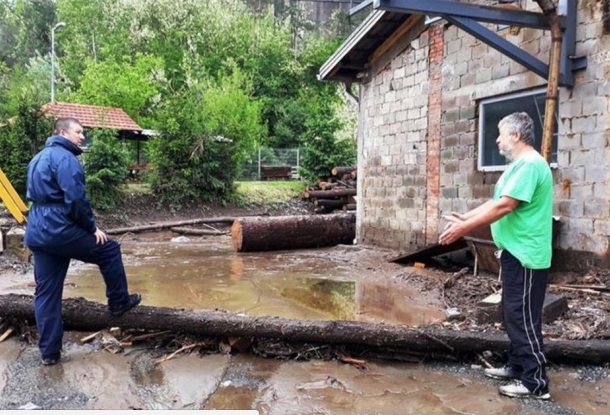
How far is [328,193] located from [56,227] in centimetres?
1437

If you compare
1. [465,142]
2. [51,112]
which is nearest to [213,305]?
[465,142]

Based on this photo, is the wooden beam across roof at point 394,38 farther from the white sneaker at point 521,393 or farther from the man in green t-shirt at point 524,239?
the white sneaker at point 521,393

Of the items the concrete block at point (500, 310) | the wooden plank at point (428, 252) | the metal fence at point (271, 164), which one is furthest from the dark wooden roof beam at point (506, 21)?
the metal fence at point (271, 164)

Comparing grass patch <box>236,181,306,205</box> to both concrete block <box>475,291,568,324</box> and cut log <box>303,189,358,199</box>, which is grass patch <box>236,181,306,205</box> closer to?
cut log <box>303,189,358,199</box>

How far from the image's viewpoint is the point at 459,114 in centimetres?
879

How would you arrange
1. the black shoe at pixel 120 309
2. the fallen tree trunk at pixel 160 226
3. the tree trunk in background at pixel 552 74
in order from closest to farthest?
the black shoe at pixel 120 309 → the tree trunk in background at pixel 552 74 → the fallen tree trunk at pixel 160 226

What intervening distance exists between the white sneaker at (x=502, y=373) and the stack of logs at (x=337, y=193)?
1294 centimetres

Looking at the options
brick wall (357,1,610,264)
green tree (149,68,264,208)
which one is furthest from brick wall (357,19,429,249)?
green tree (149,68,264,208)

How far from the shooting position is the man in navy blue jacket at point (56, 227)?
12.3ft

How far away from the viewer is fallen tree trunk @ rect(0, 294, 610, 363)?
12.9 ft

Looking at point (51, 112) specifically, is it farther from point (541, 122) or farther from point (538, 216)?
point (538, 216)

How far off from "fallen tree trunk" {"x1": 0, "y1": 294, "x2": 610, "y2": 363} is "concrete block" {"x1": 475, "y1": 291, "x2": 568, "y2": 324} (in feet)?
2.28

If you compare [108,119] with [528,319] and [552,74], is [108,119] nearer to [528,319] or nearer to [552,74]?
[552,74]

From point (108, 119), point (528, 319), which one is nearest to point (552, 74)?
point (528, 319)
